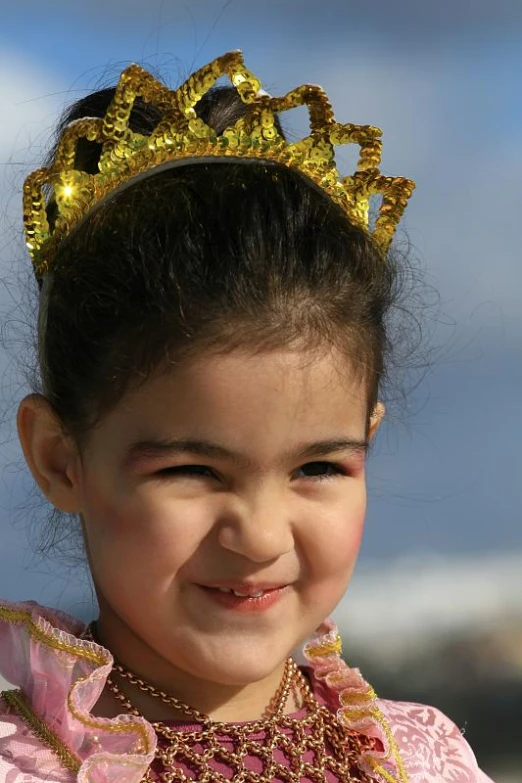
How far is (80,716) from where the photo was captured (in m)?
1.37

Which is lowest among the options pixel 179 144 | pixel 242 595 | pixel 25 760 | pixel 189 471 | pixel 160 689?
pixel 25 760

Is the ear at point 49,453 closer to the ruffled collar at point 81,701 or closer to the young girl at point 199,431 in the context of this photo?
the young girl at point 199,431

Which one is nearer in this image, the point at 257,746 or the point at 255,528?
the point at 255,528

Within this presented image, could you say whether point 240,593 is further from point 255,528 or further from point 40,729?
point 40,729

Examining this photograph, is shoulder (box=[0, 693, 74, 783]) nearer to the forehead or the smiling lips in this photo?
the smiling lips

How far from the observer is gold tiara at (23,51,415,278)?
1499 mm

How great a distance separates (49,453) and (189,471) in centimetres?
21

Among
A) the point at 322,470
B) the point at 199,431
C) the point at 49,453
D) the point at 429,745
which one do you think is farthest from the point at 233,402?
the point at 429,745

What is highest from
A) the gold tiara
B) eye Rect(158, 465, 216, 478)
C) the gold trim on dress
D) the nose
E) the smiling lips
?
the gold tiara

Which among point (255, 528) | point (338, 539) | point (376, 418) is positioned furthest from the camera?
point (376, 418)

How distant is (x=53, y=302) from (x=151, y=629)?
395 millimetres

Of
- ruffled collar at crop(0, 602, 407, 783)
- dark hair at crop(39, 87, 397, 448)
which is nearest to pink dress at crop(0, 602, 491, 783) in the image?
ruffled collar at crop(0, 602, 407, 783)

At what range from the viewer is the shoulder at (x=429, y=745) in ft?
5.44

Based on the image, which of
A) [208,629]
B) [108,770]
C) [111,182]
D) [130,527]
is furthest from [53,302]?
[108,770]
